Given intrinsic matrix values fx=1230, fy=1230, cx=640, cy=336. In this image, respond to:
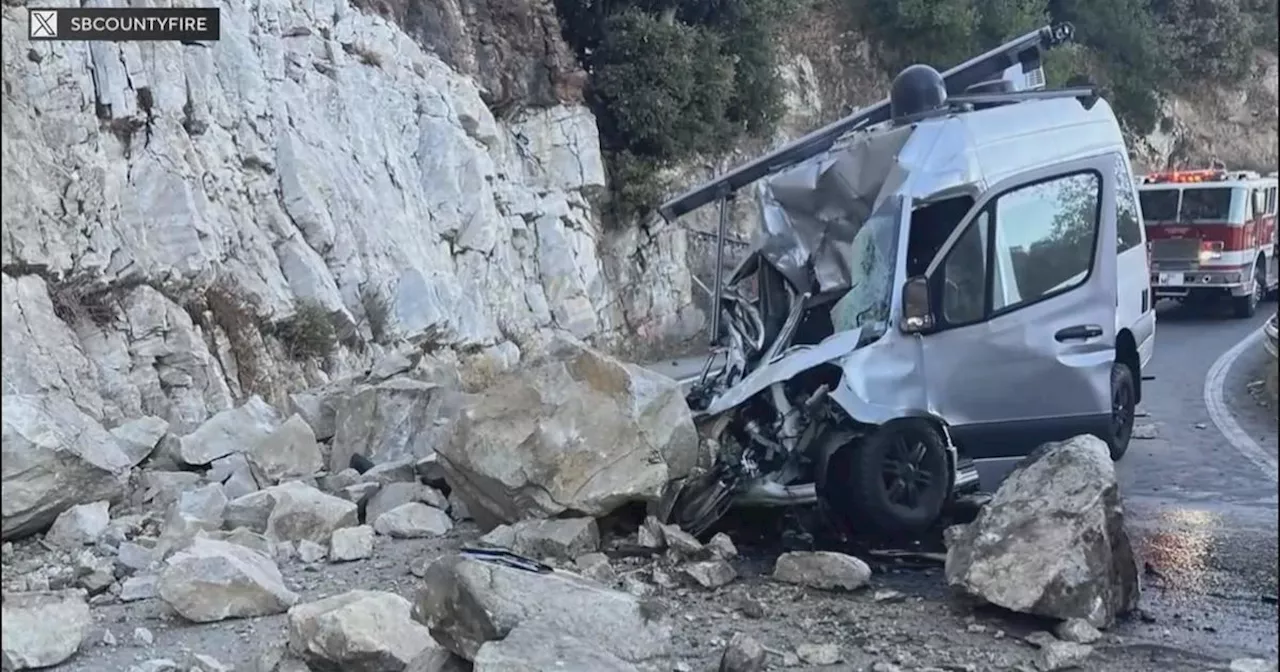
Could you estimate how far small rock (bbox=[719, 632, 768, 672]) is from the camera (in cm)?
449

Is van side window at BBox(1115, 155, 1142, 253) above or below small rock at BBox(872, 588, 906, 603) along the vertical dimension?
above

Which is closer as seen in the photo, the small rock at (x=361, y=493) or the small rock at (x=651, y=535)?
the small rock at (x=651, y=535)

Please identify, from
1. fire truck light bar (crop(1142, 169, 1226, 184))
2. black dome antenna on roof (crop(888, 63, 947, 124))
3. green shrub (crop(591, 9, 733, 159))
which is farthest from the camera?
green shrub (crop(591, 9, 733, 159))

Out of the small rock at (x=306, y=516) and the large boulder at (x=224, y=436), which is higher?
the large boulder at (x=224, y=436)

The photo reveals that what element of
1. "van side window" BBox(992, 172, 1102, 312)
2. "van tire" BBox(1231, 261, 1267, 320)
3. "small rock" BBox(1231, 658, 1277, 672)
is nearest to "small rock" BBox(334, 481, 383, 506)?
"van side window" BBox(992, 172, 1102, 312)

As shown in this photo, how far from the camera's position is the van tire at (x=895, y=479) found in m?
6.34

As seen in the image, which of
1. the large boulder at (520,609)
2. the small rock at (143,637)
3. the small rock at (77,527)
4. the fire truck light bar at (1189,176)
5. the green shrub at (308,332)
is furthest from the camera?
the green shrub at (308,332)

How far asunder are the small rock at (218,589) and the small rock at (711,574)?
1.80 m

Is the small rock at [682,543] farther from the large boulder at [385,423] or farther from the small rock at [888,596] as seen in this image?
the large boulder at [385,423]

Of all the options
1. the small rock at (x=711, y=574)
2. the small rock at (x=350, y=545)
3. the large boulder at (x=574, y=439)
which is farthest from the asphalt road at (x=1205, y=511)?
the small rock at (x=350, y=545)

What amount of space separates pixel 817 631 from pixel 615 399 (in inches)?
65.9

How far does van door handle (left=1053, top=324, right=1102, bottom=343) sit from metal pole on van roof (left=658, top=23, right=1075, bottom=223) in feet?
6.04
